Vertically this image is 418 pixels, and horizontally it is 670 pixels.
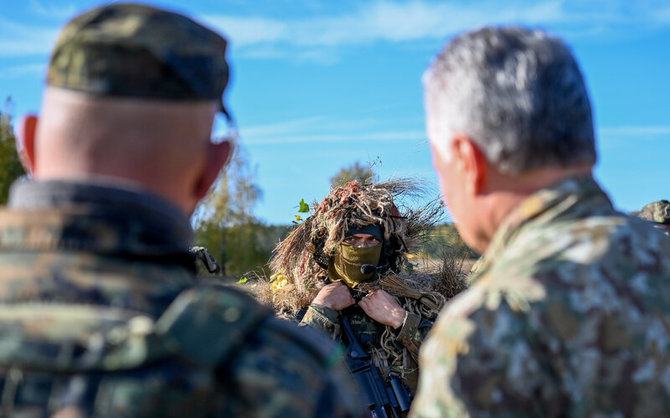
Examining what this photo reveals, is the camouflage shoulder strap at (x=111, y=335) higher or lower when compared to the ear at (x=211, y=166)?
lower

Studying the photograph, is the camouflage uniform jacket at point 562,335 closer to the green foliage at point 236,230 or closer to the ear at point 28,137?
the ear at point 28,137

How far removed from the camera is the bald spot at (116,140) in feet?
3.98

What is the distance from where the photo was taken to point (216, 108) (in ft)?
4.58

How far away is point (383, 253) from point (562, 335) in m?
3.89

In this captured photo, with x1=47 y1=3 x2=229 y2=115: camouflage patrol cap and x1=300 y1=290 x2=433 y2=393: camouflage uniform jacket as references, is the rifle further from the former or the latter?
x1=47 y1=3 x2=229 y2=115: camouflage patrol cap

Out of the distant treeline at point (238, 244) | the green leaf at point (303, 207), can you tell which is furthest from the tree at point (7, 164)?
the green leaf at point (303, 207)

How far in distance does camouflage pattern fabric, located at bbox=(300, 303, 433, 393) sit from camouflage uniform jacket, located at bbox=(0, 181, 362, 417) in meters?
3.74

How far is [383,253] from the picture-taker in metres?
5.30

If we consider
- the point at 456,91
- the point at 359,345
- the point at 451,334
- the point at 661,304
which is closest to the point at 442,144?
the point at 456,91

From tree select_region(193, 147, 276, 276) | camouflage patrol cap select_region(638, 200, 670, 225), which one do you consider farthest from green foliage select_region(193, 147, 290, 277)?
camouflage patrol cap select_region(638, 200, 670, 225)

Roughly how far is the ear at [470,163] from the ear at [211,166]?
0.54 meters

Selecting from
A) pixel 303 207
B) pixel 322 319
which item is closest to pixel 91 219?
pixel 322 319

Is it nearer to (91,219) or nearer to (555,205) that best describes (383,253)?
(555,205)

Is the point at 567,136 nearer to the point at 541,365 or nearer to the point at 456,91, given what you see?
the point at 456,91
